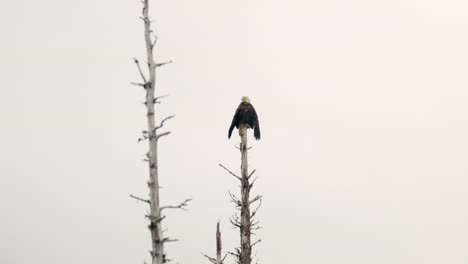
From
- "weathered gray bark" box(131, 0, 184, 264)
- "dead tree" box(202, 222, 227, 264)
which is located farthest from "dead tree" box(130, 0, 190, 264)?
"dead tree" box(202, 222, 227, 264)

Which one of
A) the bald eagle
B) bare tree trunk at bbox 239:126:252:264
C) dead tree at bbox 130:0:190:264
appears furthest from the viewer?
the bald eagle

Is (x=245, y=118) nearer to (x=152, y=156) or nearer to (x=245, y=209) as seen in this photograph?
(x=245, y=209)

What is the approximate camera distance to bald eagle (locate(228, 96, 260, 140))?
63.7ft

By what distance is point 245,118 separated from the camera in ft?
63.9

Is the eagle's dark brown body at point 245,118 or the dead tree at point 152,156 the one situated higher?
the eagle's dark brown body at point 245,118

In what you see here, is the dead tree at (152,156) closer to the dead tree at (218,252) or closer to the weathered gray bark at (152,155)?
the weathered gray bark at (152,155)

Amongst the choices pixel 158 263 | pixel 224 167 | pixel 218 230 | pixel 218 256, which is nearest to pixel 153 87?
pixel 158 263

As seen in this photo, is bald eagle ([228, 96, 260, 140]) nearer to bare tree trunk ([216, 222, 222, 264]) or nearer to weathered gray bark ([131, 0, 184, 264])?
bare tree trunk ([216, 222, 222, 264])

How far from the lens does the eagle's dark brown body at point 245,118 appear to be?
19.4m

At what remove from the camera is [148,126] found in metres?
11.1

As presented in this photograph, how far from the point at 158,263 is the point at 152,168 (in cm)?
144

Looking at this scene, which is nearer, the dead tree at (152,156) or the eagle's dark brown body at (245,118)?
the dead tree at (152,156)

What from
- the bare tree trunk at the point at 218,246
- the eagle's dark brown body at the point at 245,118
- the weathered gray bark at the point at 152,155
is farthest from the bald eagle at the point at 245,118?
the weathered gray bark at the point at 152,155

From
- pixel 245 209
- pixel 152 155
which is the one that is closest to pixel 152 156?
pixel 152 155
